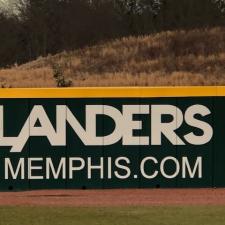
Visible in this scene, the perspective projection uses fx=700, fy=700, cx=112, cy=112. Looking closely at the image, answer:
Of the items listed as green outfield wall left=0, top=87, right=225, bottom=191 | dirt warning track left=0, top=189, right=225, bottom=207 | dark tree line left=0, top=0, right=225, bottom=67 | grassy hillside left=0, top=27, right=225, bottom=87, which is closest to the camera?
dirt warning track left=0, top=189, right=225, bottom=207

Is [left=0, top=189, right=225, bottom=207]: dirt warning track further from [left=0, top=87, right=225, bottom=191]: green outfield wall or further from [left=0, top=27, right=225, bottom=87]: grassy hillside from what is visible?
[left=0, top=27, right=225, bottom=87]: grassy hillside

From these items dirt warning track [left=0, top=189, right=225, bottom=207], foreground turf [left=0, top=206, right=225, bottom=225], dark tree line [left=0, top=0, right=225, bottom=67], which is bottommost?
dirt warning track [left=0, top=189, right=225, bottom=207]

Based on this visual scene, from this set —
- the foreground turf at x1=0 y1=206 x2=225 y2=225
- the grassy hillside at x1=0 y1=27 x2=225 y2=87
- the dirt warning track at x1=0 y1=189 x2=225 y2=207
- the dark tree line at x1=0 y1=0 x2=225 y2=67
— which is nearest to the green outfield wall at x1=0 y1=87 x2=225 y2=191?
the dirt warning track at x1=0 y1=189 x2=225 y2=207

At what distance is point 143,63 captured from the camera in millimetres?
53000

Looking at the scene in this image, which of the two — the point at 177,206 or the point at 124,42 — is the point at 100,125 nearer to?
the point at 177,206

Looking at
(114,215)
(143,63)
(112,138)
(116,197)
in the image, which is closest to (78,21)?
(143,63)

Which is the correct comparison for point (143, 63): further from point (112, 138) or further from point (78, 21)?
point (112, 138)

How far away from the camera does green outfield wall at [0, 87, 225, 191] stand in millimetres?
16188

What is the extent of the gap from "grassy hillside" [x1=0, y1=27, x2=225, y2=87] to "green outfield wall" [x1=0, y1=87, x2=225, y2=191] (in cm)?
2773

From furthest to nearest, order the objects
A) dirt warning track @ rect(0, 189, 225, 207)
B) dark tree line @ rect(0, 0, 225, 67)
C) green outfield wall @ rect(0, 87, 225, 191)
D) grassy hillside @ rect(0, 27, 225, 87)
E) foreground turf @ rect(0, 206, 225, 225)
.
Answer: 1. dark tree line @ rect(0, 0, 225, 67)
2. grassy hillside @ rect(0, 27, 225, 87)
3. green outfield wall @ rect(0, 87, 225, 191)
4. dirt warning track @ rect(0, 189, 225, 207)
5. foreground turf @ rect(0, 206, 225, 225)

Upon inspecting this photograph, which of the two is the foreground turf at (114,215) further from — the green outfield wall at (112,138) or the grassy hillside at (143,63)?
the grassy hillside at (143,63)

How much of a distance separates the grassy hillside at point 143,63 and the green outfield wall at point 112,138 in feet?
91.0

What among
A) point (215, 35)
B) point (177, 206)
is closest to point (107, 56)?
point (215, 35)

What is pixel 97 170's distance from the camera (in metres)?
16.2
